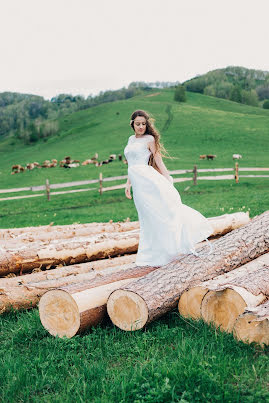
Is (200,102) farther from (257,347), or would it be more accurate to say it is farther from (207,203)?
(257,347)

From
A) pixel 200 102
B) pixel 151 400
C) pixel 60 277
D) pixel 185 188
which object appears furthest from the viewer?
pixel 200 102

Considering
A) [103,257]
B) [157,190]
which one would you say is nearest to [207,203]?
[103,257]

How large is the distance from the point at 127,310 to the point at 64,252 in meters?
2.99

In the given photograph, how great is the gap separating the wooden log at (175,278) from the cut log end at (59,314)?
50 centimetres

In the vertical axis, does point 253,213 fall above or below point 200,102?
below

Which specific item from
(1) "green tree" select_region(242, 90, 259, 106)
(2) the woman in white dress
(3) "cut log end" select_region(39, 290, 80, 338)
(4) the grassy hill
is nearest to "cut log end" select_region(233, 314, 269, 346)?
(2) the woman in white dress

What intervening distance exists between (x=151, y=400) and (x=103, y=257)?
4799 mm

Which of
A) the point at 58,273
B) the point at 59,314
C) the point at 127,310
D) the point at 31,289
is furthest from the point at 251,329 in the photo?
the point at 58,273

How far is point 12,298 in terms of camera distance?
6230 mm

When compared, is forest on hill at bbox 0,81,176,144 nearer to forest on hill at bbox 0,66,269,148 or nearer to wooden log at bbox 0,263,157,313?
forest on hill at bbox 0,66,269,148

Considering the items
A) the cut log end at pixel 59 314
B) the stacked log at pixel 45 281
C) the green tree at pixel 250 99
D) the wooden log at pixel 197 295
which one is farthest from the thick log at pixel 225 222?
the green tree at pixel 250 99

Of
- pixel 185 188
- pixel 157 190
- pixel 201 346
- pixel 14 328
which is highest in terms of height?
pixel 157 190

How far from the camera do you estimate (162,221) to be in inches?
253

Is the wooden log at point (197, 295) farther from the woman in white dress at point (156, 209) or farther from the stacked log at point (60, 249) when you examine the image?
the stacked log at point (60, 249)
